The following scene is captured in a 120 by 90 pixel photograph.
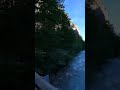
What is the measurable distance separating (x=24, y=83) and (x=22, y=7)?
877 millimetres

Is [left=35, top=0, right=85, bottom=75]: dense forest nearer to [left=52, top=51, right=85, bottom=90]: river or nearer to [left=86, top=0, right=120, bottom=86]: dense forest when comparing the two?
[left=52, top=51, right=85, bottom=90]: river

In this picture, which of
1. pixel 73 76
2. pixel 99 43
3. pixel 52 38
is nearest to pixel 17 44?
pixel 52 38

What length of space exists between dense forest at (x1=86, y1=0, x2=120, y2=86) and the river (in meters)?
0.07

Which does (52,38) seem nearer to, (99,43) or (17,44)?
(17,44)

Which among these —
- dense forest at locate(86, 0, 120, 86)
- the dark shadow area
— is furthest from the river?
the dark shadow area

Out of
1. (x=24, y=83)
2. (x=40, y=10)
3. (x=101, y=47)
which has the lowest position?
(x=24, y=83)

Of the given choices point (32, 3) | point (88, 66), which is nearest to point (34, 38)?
point (32, 3)

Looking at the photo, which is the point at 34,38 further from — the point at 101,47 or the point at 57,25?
the point at 101,47

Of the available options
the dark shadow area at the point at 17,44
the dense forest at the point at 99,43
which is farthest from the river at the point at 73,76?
the dark shadow area at the point at 17,44

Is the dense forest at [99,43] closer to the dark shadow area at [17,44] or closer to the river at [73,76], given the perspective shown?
the river at [73,76]

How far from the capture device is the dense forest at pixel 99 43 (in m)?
4.72

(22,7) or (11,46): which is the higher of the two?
(22,7)

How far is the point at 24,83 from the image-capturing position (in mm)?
5039

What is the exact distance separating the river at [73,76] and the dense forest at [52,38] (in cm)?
8
